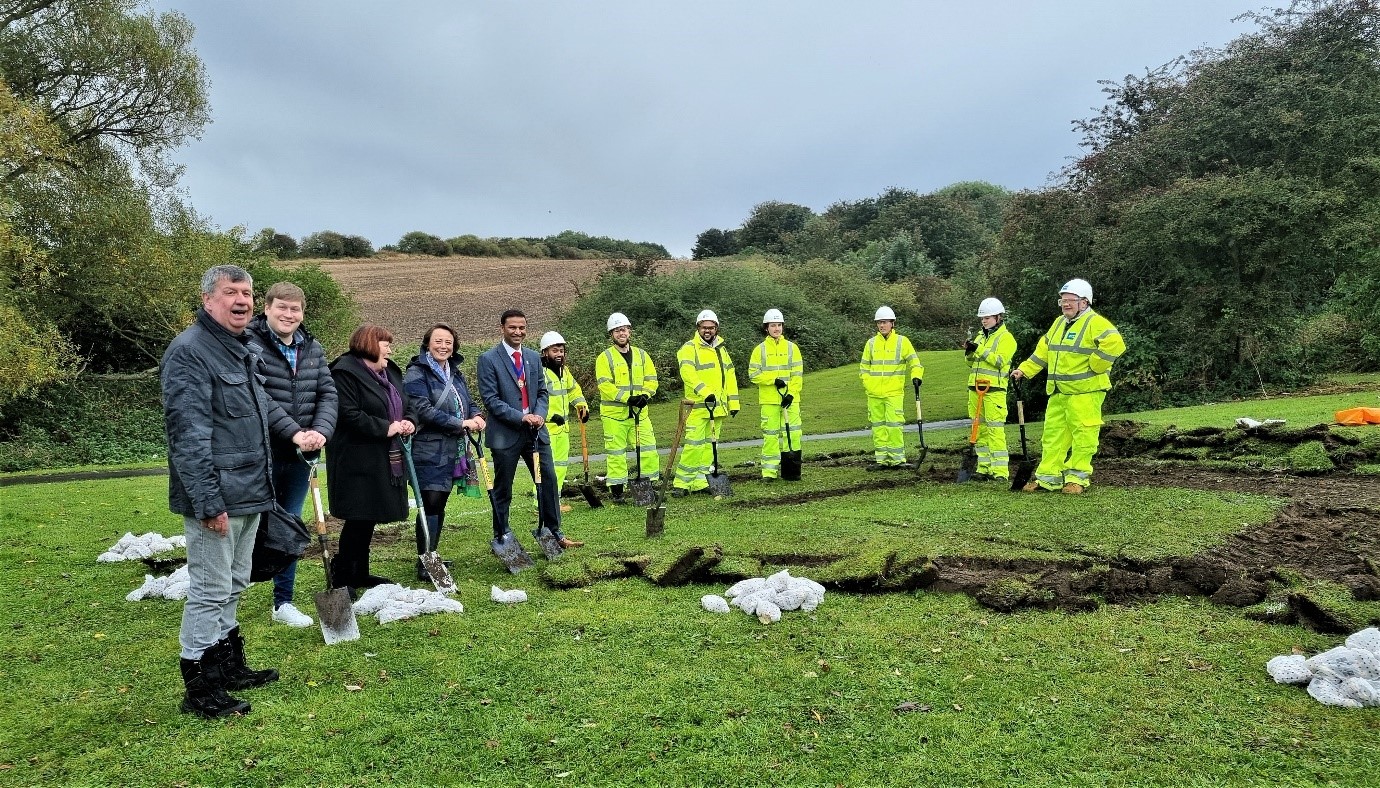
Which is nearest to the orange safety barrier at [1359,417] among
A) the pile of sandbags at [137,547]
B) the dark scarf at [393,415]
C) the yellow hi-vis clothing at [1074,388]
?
the yellow hi-vis clothing at [1074,388]

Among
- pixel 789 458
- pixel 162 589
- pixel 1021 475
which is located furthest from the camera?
pixel 789 458

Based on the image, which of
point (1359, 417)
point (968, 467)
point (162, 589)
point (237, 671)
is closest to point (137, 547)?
point (162, 589)

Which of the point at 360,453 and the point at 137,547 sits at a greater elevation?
the point at 360,453

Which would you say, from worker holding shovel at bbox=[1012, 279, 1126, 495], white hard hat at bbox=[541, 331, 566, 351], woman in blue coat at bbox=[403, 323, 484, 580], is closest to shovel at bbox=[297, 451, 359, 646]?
woman in blue coat at bbox=[403, 323, 484, 580]

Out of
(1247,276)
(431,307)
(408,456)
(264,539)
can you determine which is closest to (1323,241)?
(1247,276)

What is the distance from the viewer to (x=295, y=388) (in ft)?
17.2

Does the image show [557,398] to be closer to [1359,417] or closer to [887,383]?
[887,383]

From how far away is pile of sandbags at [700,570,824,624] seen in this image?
549 cm

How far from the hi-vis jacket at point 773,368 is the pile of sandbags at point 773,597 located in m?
5.31

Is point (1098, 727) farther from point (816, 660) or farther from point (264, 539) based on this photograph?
point (264, 539)

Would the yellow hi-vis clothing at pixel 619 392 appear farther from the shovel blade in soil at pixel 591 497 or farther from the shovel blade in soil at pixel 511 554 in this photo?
the shovel blade in soil at pixel 511 554

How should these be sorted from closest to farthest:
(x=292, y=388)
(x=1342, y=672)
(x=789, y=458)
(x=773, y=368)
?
(x=1342, y=672), (x=292, y=388), (x=773, y=368), (x=789, y=458)

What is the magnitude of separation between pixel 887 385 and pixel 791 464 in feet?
6.10

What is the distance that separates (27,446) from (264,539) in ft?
65.8
